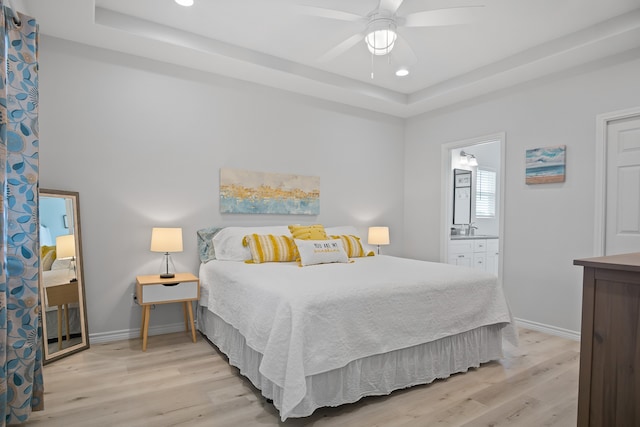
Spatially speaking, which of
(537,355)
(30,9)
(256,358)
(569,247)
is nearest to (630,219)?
(569,247)

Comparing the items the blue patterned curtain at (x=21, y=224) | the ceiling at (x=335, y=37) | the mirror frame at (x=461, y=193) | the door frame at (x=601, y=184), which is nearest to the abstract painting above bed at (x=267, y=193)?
the ceiling at (x=335, y=37)

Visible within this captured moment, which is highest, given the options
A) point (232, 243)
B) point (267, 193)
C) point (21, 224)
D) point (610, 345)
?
point (267, 193)

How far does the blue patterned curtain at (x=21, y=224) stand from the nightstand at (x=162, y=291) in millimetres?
1026

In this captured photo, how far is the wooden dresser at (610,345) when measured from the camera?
1.28m

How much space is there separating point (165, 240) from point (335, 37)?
7.58 feet

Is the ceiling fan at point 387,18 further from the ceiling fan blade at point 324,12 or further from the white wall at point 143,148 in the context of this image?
the white wall at point 143,148

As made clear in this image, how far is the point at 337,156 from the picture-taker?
4.70m

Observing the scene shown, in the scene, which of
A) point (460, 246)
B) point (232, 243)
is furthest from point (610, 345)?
point (460, 246)

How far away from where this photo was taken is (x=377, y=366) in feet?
7.57

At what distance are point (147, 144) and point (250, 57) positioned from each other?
126 cm

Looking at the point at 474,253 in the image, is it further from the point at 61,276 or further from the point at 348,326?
the point at 61,276

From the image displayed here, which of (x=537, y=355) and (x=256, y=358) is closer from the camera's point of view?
(x=256, y=358)

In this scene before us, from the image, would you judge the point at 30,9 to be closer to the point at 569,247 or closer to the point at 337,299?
the point at 337,299

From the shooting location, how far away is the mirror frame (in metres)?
5.66
